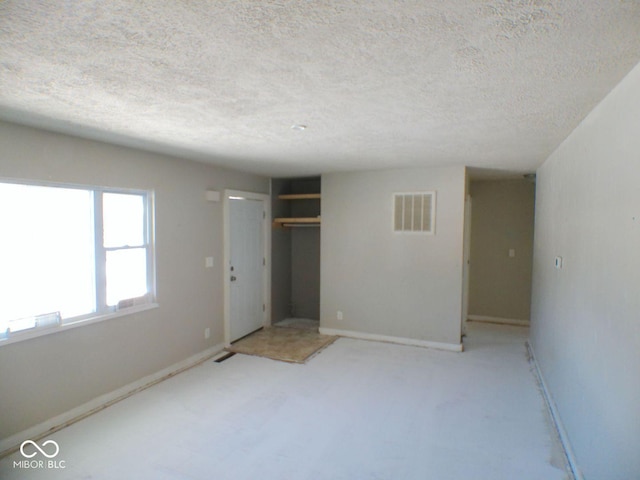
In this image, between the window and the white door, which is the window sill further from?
the white door

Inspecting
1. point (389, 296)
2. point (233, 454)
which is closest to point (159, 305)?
point (233, 454)

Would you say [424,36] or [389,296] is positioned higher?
[424,36]

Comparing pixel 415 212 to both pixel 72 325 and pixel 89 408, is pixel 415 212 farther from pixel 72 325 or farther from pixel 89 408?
pixel 89 408

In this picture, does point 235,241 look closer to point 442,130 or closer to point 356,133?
point 356,133

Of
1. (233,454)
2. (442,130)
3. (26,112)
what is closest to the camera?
(26,112)

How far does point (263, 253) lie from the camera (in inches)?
212

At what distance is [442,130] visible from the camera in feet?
8.69

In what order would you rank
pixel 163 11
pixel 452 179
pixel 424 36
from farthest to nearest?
pixel 452 179 < pixel 424 36 < pixel 163 11

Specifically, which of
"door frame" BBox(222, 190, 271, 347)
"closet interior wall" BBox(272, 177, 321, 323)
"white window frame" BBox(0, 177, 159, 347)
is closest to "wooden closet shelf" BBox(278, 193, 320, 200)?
"closet interior wall" BBox(272, 177, 321, 323)

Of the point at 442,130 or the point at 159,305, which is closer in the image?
the point at 442,130

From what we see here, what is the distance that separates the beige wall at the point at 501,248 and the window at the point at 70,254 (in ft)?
16.1

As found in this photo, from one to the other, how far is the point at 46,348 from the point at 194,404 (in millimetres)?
1235

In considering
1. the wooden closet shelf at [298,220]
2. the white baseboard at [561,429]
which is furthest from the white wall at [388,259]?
the white baseboard at [561,429]

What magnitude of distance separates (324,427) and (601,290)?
2.09m
